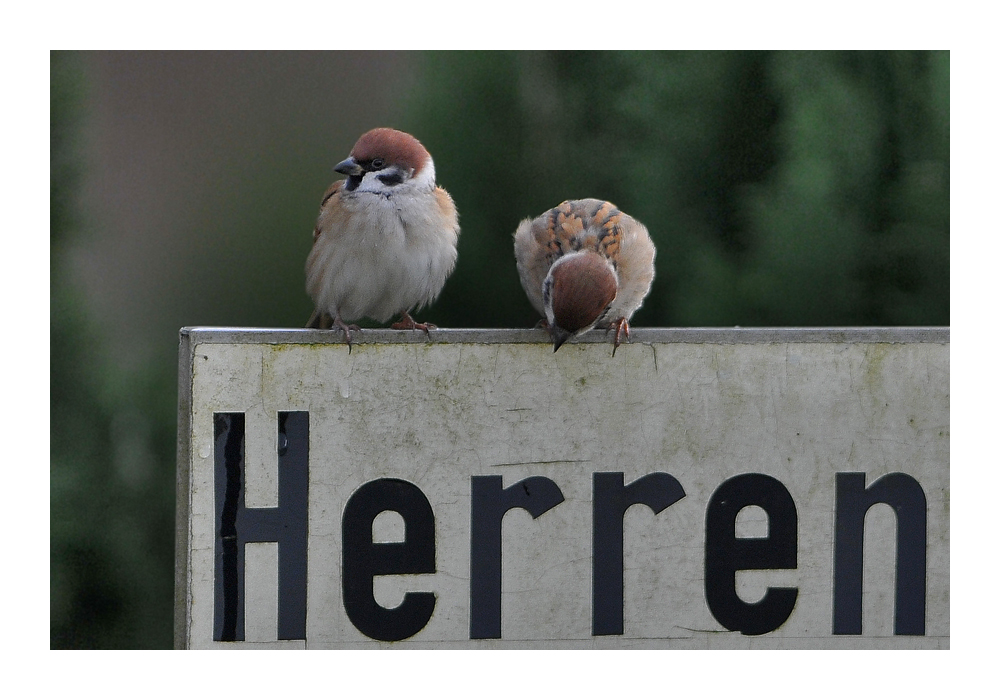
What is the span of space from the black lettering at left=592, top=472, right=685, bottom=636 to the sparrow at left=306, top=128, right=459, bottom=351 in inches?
52.3

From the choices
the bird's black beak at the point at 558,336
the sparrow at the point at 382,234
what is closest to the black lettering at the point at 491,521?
the bird's black beak at the point at 558,336

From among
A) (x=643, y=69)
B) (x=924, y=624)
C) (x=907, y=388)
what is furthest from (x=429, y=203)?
(x=924, y=624)

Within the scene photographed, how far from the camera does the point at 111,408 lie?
361 centimetres

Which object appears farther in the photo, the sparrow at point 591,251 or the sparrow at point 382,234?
the sparrow at point 382,234

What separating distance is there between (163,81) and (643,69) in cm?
253

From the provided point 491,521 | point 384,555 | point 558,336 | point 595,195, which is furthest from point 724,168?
point 384,555

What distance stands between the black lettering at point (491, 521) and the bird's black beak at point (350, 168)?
1.47 meters

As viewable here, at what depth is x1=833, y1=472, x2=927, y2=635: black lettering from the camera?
2.27 metres

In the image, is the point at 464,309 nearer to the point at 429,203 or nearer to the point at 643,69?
the point at 429,203

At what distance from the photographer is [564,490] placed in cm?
223

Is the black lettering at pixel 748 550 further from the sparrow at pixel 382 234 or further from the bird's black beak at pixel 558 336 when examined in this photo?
the sparrow at pixel 382 234

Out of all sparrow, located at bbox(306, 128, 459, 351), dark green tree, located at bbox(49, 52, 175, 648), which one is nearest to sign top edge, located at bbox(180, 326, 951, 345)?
sparrow, located at bbox(306, 128, 459, 351)

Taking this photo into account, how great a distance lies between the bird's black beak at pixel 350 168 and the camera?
127 inches

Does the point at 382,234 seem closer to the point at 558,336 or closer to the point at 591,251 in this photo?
the point at 591,251
